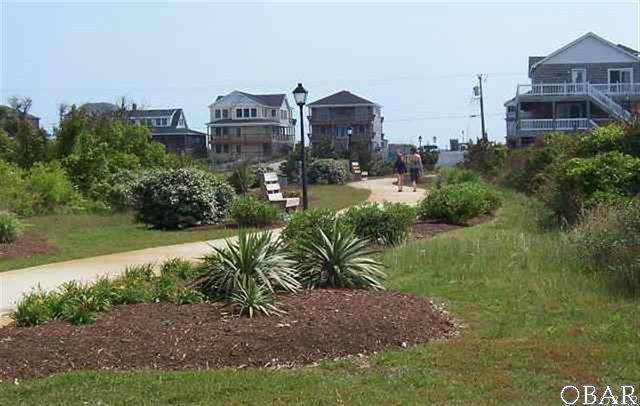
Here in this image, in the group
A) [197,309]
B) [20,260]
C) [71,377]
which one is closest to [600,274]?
[197,309]

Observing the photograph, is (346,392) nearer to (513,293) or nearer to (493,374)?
(493,374)

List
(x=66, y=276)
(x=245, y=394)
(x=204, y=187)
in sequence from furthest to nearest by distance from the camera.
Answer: (x=204, y=187), (x=66, y=276), (x=245, y=394)

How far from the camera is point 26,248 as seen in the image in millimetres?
14656

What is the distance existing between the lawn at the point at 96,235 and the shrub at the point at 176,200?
498 mm

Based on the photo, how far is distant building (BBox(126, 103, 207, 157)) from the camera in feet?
289

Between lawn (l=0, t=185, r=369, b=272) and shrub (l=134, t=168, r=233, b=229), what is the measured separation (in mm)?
498

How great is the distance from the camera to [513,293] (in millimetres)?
9016

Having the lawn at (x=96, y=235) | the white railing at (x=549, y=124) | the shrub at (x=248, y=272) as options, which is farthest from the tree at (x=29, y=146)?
the white railing at (x=549, y=124)

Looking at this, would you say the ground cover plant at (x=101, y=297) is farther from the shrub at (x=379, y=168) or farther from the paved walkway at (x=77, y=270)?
the shrub at (x=379, y=168)

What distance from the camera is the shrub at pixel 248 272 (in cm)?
788

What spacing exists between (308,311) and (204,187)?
13.4m

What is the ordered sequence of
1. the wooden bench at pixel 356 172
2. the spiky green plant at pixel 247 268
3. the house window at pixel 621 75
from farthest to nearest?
the house window at pixel 621 75
the wooden bench at pixel 356 172
the spiky green plant at pixel 247 268

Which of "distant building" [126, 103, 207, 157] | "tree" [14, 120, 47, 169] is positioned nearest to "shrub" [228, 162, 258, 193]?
"tree" [14, 120, 47, 169]

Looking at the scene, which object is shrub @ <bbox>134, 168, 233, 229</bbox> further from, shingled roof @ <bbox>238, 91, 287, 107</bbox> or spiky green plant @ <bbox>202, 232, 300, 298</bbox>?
shingled roof @ <bbox>238, 91, 287, 107</bbox>
